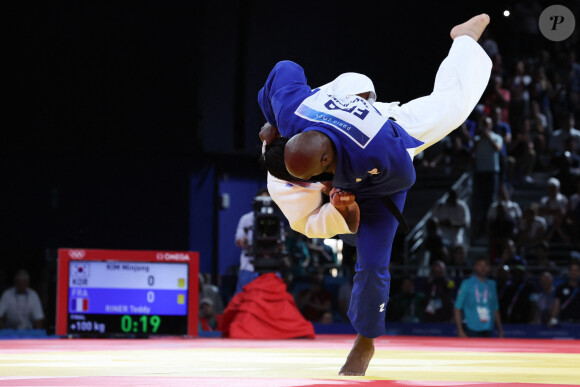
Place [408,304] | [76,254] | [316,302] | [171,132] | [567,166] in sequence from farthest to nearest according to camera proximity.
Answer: [171,132] < [567,166] < [316,302] < [408,304] < [76,254]

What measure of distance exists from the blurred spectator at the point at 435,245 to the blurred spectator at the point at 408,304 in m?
1.23

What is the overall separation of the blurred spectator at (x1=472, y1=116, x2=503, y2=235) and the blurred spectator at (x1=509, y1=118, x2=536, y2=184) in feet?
2.37

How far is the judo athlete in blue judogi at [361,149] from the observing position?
3428 millimetres

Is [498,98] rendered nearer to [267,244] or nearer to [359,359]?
[267,244]

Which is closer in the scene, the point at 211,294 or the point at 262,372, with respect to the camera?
the point at 262,372

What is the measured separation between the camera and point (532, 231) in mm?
12742

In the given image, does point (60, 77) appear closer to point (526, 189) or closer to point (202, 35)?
point (202, 35)

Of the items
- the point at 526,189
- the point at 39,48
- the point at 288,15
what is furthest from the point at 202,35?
the point at 526,189

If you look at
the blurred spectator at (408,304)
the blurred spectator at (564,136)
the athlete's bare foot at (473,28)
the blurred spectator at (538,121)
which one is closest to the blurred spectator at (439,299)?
the blurred spectator at (408,304)

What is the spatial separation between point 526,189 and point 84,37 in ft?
24.2

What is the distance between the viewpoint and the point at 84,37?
15.0 meters

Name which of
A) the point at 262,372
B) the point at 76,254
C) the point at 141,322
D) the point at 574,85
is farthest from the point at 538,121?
the point at 262,372

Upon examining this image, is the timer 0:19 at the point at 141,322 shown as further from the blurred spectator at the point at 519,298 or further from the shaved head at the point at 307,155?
the shaved head at the point at 307,155

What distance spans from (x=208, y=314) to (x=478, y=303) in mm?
3206
